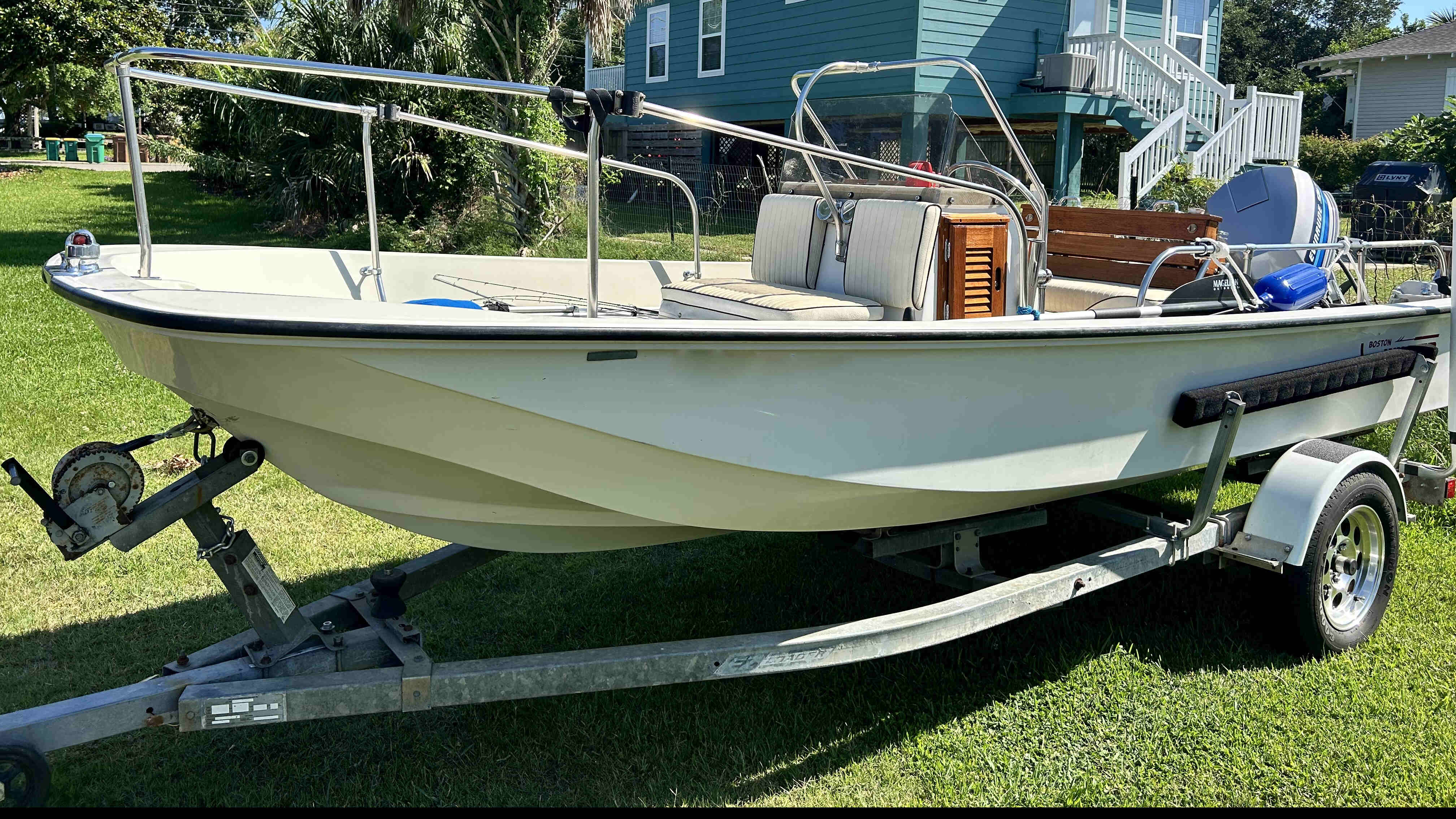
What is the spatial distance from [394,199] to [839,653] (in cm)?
1155

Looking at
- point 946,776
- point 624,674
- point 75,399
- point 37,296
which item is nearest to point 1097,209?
point 946,776

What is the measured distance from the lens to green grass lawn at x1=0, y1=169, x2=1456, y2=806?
3.22 meters

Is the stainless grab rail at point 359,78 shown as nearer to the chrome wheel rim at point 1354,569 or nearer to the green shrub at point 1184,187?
the chrome wheel rim at point 1354,569

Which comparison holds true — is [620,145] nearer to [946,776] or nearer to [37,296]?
[37,296]

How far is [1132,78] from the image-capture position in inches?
608

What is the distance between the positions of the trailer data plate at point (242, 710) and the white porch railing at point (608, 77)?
62.4 ft

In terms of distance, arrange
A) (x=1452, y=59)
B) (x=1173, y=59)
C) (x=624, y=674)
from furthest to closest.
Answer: (x=1452, y=59) < (x=1173, y=59) < (x=624, y=674)

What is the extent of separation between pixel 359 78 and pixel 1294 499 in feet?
10.4

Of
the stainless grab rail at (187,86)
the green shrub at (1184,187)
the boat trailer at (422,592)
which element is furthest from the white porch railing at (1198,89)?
the stainless grab rail at (187,86)

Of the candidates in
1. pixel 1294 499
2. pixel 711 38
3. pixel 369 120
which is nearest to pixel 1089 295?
pixel 1294 499

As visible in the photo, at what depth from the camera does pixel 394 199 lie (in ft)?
43.9

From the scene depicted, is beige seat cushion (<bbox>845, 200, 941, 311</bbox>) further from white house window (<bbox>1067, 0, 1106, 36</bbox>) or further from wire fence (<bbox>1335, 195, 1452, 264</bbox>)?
white house window (<bbox>1067, 0, 1106, 36</bbox>)

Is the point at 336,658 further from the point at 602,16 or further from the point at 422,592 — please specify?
the point at 602,16

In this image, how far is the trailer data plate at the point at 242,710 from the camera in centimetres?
271
